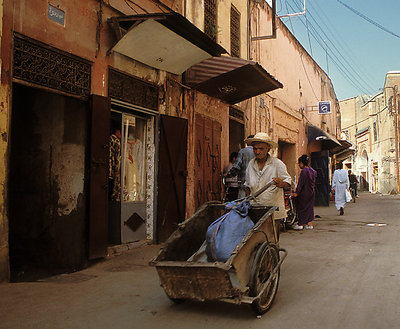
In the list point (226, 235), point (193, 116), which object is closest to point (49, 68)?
point (226, 235)

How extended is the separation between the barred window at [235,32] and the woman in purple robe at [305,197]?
385 centimetres

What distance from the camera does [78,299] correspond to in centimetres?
400

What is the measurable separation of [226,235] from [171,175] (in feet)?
14.4

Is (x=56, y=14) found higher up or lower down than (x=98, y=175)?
higher up

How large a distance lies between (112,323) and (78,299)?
2.89 feet

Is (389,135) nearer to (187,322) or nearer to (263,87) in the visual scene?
(263,87)

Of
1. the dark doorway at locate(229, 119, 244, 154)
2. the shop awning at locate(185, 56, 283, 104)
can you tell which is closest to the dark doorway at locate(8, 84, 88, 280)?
the shop awning at locate(185, 56, 283, 104)

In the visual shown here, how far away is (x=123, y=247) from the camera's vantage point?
6672 millimetres

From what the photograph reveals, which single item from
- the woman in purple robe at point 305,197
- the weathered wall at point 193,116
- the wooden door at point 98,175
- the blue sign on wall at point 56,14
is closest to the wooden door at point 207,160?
the weathered wall at point 193,116

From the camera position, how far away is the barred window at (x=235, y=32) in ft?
37.4

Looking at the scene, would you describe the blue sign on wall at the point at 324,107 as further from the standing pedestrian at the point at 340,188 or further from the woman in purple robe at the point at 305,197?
the woman in purple robe at the point at 305,197

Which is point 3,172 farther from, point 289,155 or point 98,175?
point 289,155

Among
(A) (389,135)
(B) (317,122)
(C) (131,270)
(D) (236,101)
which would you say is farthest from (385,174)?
(C) (131,270)

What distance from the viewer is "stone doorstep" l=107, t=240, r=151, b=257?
6.34 metres
